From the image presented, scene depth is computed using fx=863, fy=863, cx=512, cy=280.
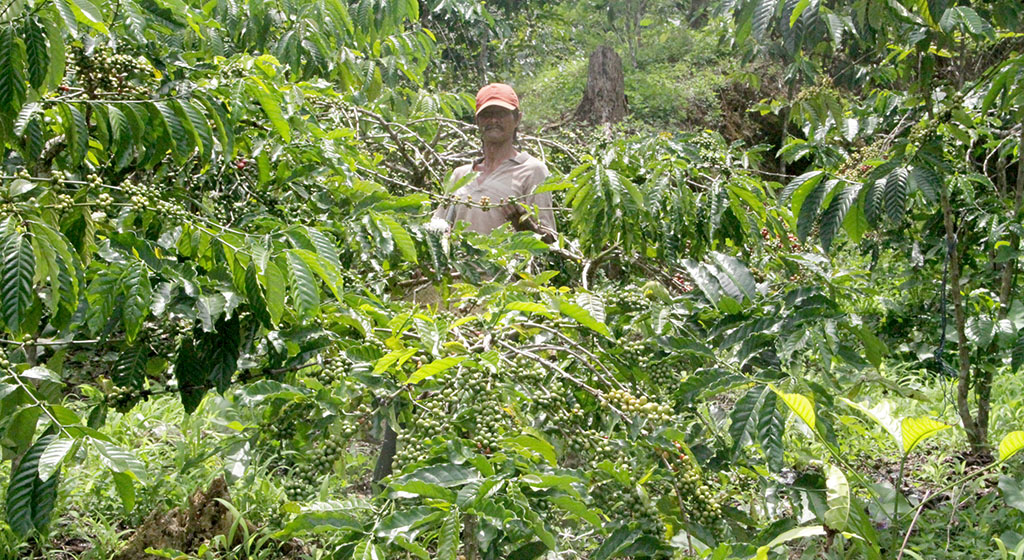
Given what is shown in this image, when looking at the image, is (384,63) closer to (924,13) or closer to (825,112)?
(825,112)

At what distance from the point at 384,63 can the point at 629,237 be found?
1952 mm

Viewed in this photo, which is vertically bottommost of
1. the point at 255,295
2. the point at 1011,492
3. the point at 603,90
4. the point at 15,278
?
the point at 603,90

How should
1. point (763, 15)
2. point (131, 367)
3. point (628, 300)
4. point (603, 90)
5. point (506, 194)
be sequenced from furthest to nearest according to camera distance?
point (603, 90) < point (506, 194) < point (763, 15) < point (628, 300) < point (131, 367)

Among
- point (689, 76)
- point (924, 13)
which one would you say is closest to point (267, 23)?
point (924, 13)

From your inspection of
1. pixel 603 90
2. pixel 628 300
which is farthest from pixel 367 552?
pixel 603 90

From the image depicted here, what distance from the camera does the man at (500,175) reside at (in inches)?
136

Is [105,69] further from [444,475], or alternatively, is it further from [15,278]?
[444,475]

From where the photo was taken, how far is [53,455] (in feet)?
4.36

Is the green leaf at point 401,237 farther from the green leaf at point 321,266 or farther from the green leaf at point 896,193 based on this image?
the green leaf at point 896,193

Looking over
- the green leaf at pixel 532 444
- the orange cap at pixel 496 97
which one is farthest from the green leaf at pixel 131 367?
the orange cap at pixel 496 97

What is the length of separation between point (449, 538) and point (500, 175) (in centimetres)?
249

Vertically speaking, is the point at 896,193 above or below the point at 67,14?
below

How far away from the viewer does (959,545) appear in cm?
281

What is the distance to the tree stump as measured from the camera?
8.49m
